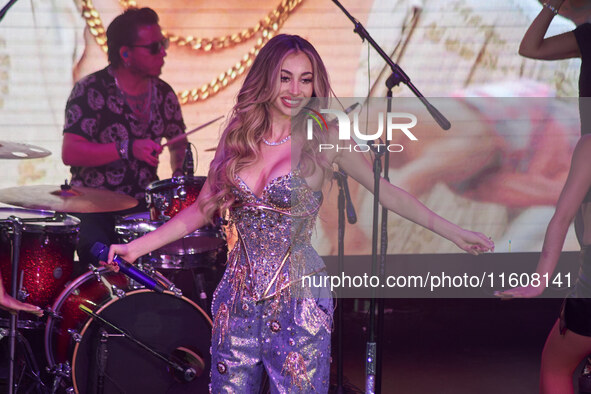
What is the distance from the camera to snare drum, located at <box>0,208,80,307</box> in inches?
147

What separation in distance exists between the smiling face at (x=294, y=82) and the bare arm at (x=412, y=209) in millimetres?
267

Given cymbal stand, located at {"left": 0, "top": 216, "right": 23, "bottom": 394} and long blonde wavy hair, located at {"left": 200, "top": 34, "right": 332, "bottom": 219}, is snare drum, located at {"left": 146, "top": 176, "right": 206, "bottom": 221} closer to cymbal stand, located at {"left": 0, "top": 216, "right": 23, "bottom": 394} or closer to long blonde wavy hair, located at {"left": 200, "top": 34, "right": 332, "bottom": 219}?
cymbal stand, located at {"left": 0, "top": 216, "right": 23, "bottom": 394}

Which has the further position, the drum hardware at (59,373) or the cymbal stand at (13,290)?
the drum hardware at (59,373)

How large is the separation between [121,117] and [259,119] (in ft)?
8.15

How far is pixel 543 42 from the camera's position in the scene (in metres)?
3.55

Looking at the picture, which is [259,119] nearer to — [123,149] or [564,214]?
[564,214]

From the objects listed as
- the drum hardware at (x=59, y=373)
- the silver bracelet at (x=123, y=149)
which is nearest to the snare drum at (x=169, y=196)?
the silver bracelet at (x=123, y=149)

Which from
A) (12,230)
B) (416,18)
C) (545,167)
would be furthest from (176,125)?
(545,167)

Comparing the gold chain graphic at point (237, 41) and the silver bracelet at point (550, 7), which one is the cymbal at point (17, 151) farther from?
the silver bracelet at point (550, 7)

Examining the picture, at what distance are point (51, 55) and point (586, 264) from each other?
3.71m

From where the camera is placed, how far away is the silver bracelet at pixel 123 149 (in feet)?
14.6

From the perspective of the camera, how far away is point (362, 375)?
4488 mm

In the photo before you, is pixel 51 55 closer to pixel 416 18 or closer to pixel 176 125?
pixel 176 125

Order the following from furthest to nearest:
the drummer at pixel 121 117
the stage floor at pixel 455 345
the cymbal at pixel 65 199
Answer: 1. the drummer at pixel 121 117
2. the stage floor at pixel 455 345
3. the cymbal at pixel 65 199
